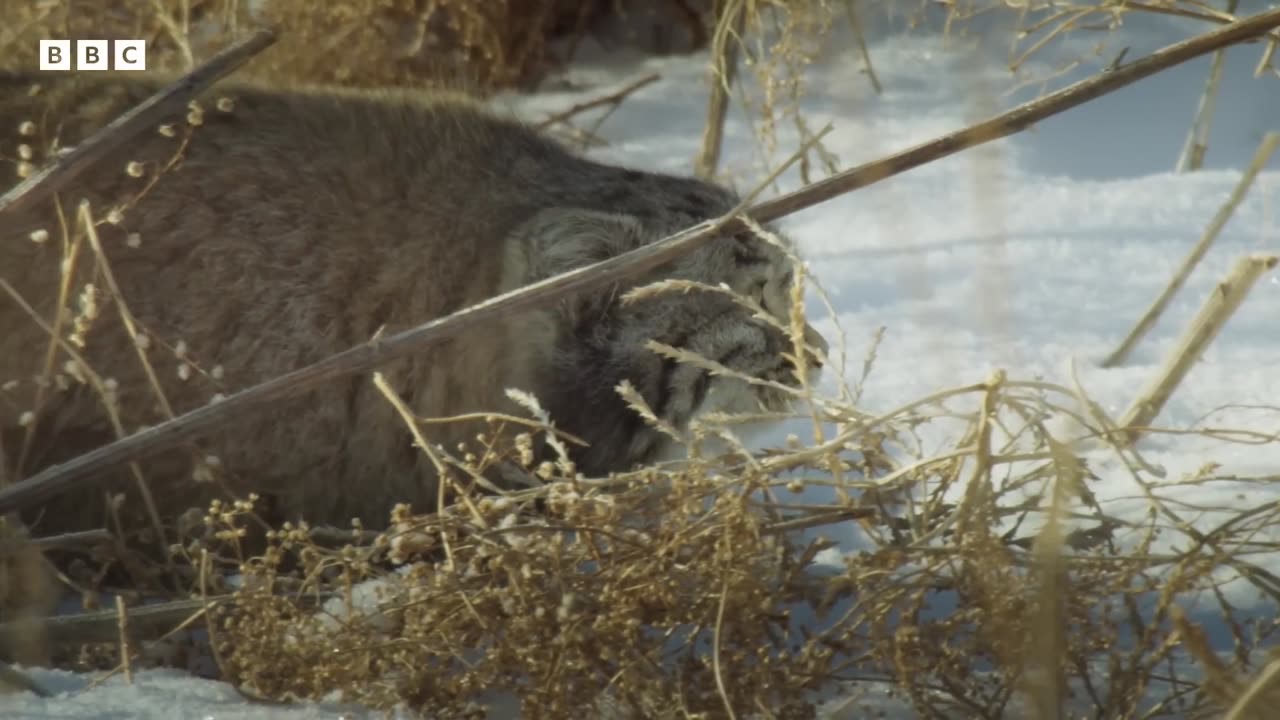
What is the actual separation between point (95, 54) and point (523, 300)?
2.00 metres

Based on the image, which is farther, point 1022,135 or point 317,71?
point 1022,135

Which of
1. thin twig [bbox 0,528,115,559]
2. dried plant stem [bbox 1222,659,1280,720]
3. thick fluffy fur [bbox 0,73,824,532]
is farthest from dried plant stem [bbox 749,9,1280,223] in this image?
thin twig [bbox 0,528,115,559]

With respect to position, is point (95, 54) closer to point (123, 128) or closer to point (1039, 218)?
point (123, 128)

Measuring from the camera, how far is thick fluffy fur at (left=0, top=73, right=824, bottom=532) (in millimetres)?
2457

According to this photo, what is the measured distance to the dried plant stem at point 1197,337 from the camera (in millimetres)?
2436

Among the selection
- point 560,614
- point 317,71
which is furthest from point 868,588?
point 317,71

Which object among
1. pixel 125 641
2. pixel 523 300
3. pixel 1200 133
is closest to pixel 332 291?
pixel 523 300

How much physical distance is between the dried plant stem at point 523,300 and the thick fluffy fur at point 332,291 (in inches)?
11.5

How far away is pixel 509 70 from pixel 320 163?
7.15 feet

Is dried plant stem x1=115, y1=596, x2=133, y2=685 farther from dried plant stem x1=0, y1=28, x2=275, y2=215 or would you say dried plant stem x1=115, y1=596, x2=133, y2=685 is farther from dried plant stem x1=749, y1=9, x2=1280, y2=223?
dried plant stem x1=749, y1=9, x2=1280, y2=223

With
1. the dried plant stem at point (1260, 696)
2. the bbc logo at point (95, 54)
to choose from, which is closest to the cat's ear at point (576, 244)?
the bbc logo at point (95, 54)

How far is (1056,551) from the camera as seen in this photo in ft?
4.41

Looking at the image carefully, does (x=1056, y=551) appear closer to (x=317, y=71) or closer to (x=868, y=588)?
(x=868, y=588)

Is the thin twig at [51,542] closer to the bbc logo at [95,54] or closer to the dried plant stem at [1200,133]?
the bbc logo at [95,54]
